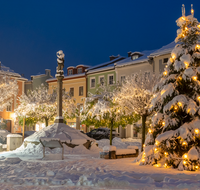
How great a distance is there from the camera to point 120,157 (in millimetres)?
14352

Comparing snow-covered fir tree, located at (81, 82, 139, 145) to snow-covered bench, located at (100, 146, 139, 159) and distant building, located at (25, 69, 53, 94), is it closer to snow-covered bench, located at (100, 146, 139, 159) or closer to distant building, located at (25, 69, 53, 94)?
snow-covered bench, located at (100, 146, 139, 159)

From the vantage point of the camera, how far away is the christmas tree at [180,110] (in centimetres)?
986

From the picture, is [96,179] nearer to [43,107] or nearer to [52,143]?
[52,143]

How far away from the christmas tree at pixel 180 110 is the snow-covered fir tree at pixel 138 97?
198 inches

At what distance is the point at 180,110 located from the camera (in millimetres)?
10477

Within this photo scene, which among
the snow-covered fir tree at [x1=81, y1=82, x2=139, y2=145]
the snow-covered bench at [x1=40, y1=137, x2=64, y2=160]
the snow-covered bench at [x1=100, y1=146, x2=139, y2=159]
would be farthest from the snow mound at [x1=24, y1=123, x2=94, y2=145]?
the snow-covered bench at [x1=100, y1=146, x2=139, y2=159]

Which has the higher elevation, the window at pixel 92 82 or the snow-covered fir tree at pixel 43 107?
the window at pixel 92 82

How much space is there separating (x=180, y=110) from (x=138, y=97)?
616 centimetres

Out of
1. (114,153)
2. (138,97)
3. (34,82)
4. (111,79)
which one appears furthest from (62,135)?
(34,82)

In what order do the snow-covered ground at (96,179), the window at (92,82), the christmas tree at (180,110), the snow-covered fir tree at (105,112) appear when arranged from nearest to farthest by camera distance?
the snow-covered ground at (96,179), the christmas tree at (180,110), the snow-covered fir tree at (105,112), the window at (92,82)

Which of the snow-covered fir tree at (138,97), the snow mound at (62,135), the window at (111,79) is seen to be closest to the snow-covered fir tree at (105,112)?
the snow-covered fir tree at (138,97)

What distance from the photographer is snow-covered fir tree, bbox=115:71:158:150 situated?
16.4 metres

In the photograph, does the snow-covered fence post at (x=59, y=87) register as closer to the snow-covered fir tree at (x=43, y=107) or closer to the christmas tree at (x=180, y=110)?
the snow-covered fir tree at (x=43, y=107)

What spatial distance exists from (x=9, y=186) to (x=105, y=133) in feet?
70.4
